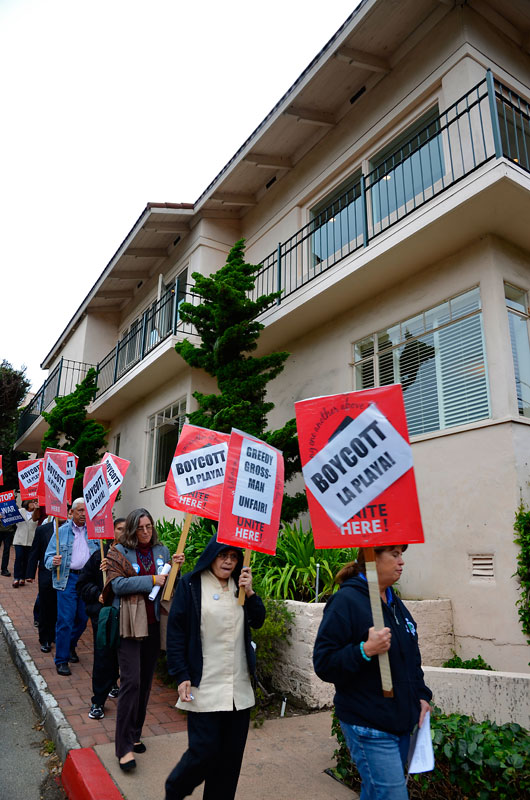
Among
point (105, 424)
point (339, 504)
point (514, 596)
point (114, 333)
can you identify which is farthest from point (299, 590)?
point (114, 333)

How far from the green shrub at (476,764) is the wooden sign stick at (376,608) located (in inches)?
52.1

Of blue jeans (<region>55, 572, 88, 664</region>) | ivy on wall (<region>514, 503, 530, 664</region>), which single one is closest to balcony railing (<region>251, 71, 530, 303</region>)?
ivy on wall (<region>514, 503, 530, 664</region>)

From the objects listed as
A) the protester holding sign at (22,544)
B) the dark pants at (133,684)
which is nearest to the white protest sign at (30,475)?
the protester holding sign at (22,544)

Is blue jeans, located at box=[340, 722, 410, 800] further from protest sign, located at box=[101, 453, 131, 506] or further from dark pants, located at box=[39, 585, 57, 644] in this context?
A: dark pants, located at box=[39, 585, 57, 644]

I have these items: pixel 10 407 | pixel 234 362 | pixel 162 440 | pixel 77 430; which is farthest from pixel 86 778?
pixel 10 407

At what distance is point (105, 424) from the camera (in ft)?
59.2

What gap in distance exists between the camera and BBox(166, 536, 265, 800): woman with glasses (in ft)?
10.4

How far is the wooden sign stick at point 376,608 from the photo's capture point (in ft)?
8.45

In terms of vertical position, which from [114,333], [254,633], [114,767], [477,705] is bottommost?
[114,767]

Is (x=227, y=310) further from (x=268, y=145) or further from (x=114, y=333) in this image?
(x=114, y=333)

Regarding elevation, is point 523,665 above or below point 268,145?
below

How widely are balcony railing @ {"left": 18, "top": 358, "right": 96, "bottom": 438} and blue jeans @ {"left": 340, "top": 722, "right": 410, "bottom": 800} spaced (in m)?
16.6

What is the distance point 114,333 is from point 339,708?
1838 cm

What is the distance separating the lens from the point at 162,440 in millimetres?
13992
